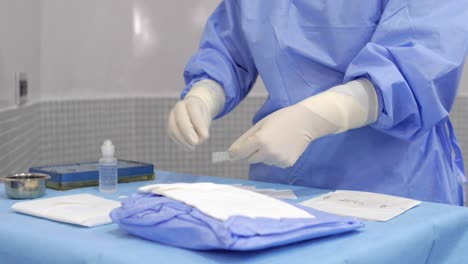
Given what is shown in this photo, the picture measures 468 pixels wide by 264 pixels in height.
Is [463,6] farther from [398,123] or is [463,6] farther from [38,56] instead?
[38,56]

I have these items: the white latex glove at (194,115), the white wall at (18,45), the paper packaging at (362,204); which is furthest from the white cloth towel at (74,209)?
the white wall at (18,45)

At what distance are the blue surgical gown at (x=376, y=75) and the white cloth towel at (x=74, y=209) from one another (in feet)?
1.68

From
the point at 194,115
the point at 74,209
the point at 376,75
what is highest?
the point at 376,75

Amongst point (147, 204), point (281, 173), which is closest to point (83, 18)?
point (281, 173)

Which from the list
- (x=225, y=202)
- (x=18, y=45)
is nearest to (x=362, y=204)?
(x=225, y=202)

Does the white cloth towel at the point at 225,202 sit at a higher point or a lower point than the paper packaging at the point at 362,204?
higher

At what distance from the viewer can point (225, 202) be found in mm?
1060

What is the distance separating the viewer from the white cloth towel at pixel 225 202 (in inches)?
39.8

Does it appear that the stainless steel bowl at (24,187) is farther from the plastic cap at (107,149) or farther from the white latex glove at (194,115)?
the white latex glove at (194,115)

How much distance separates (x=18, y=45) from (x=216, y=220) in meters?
1.67

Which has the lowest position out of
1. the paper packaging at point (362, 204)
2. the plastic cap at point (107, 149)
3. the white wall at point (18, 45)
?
the paper packaging at point (362, 204)

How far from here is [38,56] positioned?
2.69 meters

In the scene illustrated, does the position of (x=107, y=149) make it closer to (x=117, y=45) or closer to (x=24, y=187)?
(x=24, y=187)

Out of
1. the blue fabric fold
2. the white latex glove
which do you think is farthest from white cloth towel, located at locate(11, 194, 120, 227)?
the white latex glove
